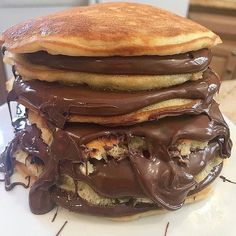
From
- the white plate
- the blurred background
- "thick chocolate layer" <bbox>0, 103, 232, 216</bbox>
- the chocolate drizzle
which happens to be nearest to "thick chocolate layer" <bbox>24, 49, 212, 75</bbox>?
the chocolate drizzle

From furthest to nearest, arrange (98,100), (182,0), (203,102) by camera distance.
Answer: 1. (182,0)
2. (203,102)
3. (98,100)

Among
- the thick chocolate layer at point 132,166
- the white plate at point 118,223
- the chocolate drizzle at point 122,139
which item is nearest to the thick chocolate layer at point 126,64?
Result: the chocolate drizzle at point 122,139

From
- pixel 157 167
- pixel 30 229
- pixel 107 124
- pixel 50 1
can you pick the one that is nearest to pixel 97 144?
pixel 107 124

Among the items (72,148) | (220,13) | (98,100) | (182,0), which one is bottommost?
(220,13)

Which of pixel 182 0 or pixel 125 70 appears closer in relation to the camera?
pixel 125 70

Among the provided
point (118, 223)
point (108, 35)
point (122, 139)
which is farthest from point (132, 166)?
point (108, 35)

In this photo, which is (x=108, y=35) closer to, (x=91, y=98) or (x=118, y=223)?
(x=91, y=98)

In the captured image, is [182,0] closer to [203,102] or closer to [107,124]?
[203,102]
